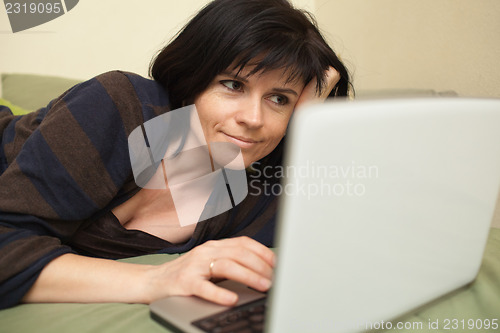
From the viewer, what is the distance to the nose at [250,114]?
825 millimetres

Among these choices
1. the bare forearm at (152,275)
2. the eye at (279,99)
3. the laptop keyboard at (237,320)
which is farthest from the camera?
the eye at (279,99)

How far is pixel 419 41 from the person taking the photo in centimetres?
149

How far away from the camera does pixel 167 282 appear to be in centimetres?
54

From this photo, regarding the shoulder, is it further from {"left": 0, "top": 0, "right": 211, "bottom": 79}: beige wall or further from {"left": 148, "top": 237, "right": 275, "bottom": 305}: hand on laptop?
{"left": 0, "top": 0, "right": 211, "bottom": 79}: beige wall

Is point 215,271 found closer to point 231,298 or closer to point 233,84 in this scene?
point 231,298

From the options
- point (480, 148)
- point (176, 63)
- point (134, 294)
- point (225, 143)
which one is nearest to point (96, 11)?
point (176, 63)

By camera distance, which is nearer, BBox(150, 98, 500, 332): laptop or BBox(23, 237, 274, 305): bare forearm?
BBox(150, 98, 500, 332): laptop

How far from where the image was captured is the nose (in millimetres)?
825

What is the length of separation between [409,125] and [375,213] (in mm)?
86

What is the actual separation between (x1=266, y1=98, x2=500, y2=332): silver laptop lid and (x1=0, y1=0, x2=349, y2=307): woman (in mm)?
151

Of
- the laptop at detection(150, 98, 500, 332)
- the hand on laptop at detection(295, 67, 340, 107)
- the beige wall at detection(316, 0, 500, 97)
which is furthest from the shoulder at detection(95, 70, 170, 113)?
the beige wall at detection(316, 0, 500, 97)

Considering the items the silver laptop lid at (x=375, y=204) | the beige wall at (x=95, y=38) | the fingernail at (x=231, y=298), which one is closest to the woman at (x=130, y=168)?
the fingernail at (x=231, y=298)

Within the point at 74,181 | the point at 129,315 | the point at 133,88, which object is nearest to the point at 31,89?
the point at 133,88

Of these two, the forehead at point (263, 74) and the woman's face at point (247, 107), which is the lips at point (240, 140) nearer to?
the woman's face at point (247, 107)
